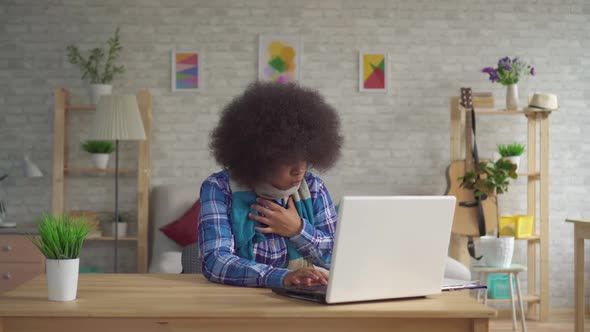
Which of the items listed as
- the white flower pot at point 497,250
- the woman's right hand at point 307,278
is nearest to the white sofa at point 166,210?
the white flower pot at point 497,250

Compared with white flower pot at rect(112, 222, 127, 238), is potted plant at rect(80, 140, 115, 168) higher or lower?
higher

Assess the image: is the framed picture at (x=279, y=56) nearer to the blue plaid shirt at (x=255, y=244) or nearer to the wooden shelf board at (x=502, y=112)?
the wooden shelf board at (x=502, y=112)

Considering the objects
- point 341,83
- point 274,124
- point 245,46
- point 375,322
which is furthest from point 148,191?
point 375,322

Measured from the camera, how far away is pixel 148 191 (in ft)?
17.6

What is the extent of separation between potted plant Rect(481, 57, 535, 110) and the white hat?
0.14 metres

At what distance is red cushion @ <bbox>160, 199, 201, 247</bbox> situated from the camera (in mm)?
4996

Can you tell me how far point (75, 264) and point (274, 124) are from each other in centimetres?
79

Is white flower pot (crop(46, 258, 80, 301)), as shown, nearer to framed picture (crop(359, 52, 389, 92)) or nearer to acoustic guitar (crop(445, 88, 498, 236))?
acoustic guitar (crop(445, 88, 498, 236))

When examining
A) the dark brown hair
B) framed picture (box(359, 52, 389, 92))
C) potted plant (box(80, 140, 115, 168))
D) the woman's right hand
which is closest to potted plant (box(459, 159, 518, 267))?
framed picture (box(359, 52, 389, 92))

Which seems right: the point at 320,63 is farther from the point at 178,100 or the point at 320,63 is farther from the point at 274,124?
the point at 274,124

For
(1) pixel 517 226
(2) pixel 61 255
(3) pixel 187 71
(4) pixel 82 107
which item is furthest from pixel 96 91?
(2) pixel 61 255

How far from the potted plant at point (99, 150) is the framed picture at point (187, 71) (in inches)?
26.1

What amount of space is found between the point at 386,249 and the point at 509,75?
3804mm

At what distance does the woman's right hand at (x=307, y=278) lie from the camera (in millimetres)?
1973
